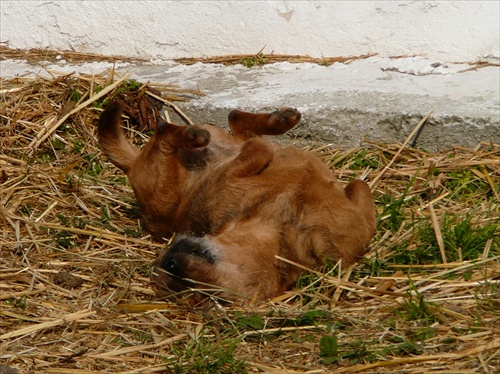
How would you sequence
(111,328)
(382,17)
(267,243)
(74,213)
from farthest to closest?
(382,17) → (74,213) → (267,243) → (111,328)

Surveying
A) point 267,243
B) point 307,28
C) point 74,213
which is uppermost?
point 307,28

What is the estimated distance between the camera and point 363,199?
15.8 ft

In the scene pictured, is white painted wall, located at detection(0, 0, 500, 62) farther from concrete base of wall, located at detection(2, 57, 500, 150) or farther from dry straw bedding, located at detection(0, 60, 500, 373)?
dry straw bedding, located at detection(0, 60, 500, 373)

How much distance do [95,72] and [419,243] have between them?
320 cm

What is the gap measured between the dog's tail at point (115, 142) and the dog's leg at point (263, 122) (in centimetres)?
69

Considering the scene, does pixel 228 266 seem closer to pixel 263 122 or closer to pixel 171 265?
pixel 171 265

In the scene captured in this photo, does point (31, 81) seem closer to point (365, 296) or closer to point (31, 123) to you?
point (31, 123)

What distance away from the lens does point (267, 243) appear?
4.36 m

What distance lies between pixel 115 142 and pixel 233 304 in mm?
1700

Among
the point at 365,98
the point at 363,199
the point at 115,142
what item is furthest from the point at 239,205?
the point at 365,98

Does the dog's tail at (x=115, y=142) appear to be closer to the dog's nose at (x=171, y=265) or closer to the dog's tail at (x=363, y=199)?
the dog's nose at (x=171, y=265)

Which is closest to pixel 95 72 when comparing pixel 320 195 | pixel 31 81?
pixel 31 81

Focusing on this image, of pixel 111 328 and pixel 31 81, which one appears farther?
pixel 31 81

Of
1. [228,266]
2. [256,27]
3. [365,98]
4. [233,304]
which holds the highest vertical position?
[256,27]
